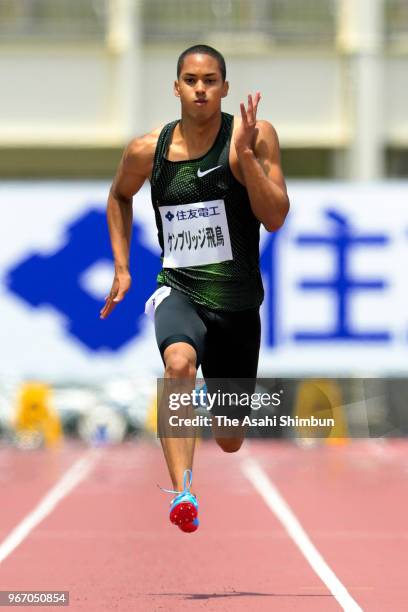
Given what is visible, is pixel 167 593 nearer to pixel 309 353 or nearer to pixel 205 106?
pixel 205 106

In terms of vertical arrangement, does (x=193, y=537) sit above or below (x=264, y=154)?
below

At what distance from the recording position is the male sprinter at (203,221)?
7137mm

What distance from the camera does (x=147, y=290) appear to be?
19734 mm

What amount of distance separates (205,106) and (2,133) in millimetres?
18213

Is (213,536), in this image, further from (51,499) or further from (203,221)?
(203,221)

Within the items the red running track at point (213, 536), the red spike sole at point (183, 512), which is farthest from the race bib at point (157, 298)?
the red running track at point (213, 536)

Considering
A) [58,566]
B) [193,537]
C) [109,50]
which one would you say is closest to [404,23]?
[109,50]

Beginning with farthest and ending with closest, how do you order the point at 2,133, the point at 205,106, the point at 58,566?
1. the point at 2,133
2. the point at 58,566
3. the point at 205,106

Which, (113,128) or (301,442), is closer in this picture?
(301,442)

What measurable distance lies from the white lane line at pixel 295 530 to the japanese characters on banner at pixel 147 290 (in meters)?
2.63

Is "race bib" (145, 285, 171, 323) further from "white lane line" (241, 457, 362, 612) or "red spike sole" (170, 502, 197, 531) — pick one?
"white lane line" (241, 457, 362, 612)

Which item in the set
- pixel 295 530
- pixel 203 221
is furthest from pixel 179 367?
pixel 295 530

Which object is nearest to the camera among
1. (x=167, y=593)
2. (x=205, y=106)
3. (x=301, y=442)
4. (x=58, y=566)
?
(x=205, y=106)

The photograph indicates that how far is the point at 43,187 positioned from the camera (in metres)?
20.5
